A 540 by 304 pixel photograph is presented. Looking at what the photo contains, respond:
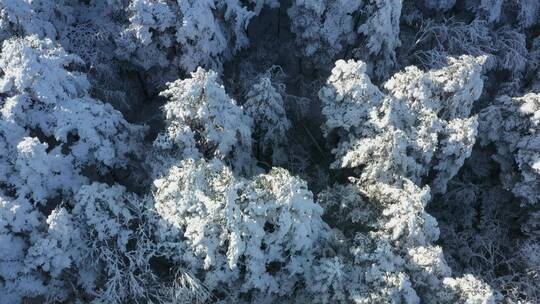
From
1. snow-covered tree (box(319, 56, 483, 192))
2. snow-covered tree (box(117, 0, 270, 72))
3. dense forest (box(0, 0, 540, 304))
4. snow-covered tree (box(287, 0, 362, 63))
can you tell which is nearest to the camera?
dense forest (box(0, 0, 540, 304))

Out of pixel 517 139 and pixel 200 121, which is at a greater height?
pixel 200 121

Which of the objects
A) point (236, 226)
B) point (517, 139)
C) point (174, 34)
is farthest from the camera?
point (517, 139)

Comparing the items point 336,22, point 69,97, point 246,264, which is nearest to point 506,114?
point 336,22

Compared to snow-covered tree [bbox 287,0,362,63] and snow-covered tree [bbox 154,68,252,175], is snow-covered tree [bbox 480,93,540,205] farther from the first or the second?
snow-covered tree [bbox 154,68,252,175]

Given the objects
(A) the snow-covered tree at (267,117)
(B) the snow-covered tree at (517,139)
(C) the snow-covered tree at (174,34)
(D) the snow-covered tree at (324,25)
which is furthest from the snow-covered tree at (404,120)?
(C) the snow-covered tree at (174,34)

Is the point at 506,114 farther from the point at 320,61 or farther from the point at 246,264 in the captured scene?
the point at 246,264

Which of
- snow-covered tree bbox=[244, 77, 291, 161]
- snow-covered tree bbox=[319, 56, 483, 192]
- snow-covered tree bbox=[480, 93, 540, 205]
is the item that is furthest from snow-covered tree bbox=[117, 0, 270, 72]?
snow-covered tree bbox=[480, 93, 540, 205]

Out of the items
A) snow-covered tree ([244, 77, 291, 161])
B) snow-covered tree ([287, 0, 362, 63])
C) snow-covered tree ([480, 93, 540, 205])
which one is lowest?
snow-covered tree ([480, 93, 540, 205])

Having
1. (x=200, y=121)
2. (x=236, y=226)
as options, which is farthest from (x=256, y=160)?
(x=236, y=226)

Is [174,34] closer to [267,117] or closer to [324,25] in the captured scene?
[267,117]
